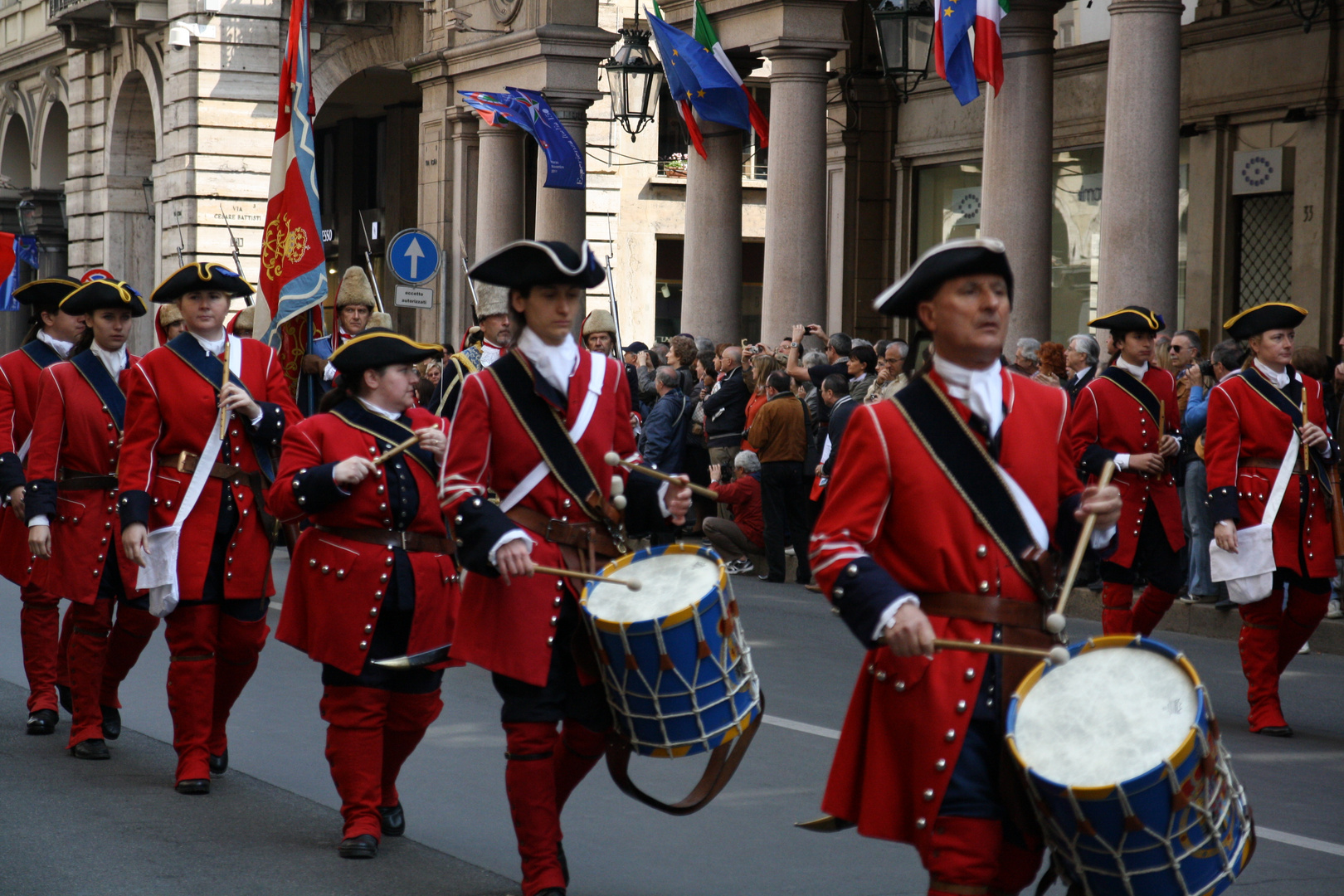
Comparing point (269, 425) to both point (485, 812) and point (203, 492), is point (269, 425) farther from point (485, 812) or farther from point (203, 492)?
point (485, 812)

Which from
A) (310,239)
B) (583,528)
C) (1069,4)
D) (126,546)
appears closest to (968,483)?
(583,528)

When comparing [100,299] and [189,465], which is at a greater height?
[100,299]

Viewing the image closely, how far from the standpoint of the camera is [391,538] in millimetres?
6195

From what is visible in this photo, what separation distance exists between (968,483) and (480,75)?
21.5 m

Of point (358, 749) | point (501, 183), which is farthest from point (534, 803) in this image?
point (501, 183)

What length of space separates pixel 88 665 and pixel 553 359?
331 centimetres

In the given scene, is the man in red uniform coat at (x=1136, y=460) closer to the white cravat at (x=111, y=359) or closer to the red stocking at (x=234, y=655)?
the red stocking at (x=234, y=655)

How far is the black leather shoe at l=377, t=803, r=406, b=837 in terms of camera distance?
20.6 feet

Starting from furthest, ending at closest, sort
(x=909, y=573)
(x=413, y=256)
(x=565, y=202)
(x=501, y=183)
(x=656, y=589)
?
(x=501, y=183) → (x=565, y=202) → (x=413, y=256) → (x=656, y=589) → (x=909, y=573)

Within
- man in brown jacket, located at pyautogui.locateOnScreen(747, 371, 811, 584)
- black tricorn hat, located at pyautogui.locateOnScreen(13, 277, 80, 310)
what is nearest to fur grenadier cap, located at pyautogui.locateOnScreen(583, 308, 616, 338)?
man in brown jacket, located at pyautogui.locateOnScreen(747, 371, 811, 584)

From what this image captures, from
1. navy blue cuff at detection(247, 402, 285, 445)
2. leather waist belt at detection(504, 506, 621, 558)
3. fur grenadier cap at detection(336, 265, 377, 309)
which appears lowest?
leather waist belt at detection(504, 506, 621, 558)

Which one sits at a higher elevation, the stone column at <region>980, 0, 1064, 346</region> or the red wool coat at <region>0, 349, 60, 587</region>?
the stone column at <region>980, 0, 1064, 346</region>

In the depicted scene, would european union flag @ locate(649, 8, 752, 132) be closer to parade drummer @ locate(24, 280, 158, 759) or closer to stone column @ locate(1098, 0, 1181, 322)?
stone column @ locate(1098, 0, 1181, 322)

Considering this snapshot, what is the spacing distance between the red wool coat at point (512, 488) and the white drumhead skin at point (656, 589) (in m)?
0.23
